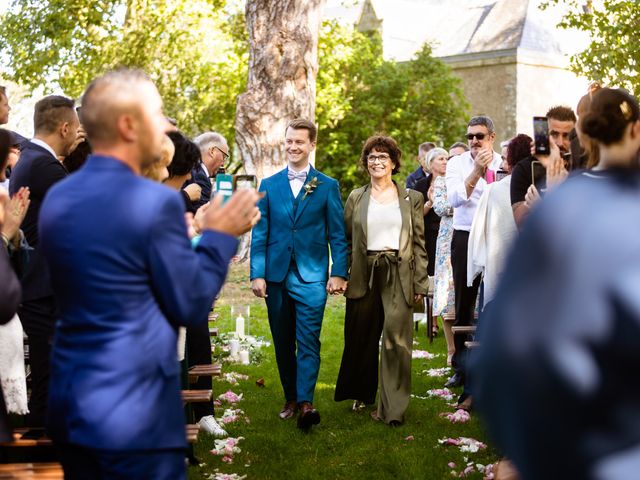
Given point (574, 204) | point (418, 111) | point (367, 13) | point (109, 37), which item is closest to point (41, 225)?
Result: point (574, 204)

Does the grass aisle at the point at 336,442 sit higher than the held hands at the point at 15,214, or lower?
lower

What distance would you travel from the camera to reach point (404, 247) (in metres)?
8.67

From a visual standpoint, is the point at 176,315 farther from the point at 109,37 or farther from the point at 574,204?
the point at 109,37

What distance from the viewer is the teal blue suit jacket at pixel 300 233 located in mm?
8477

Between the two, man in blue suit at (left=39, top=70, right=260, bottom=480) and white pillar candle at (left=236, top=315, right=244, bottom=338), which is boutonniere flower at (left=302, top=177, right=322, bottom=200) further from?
man in blue suit at (left=39, top=70, right=260, bottom=480)

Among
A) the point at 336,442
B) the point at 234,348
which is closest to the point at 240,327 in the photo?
the point at 234,348

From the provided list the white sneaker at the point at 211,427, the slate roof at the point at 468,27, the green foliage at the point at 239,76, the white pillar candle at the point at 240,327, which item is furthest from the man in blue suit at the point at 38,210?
A: the slate roof at the point at 468,27

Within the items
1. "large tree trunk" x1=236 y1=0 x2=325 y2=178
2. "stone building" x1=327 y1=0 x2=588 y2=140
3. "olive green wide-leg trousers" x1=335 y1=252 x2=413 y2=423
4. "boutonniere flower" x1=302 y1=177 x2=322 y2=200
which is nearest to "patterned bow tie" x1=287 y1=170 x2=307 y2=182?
"boutonniere flower" x1=302 y1=177 x2=322 y2=200

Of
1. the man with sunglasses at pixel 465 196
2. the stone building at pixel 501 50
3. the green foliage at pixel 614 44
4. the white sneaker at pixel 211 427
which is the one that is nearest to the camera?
the white sneaker at pixel 211 427

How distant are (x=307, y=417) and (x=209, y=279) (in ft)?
16.5

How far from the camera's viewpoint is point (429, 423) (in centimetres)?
841

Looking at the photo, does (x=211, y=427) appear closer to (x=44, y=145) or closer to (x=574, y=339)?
(x=44, y=145)

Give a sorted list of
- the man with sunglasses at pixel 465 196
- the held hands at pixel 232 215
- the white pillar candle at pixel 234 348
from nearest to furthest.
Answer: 1. the held hands at pixel 232 215
2. the man with sunglasses at pixel 465 196
3. the white pillar candle at pixel 234 348

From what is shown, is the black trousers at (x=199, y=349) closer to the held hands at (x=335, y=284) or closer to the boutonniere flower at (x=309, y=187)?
the held hands at (x=335, y=284)
